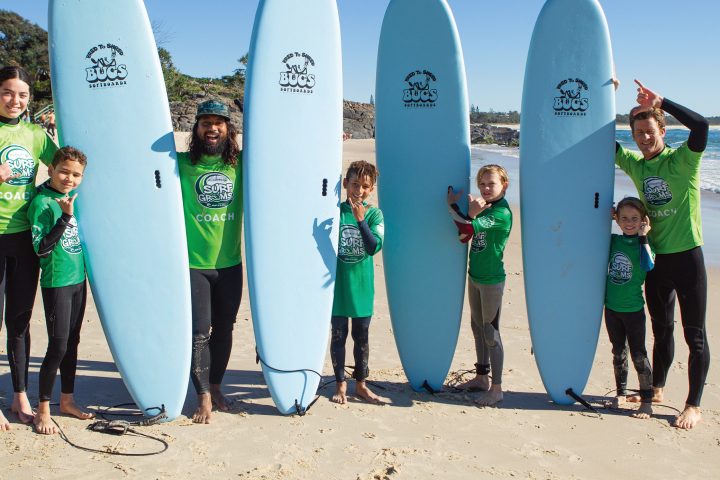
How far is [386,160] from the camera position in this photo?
3459mm

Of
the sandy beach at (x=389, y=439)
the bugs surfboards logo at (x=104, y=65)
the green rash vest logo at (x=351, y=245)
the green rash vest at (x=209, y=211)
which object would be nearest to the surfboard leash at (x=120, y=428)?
the sandy beach at (x=389, y=439)

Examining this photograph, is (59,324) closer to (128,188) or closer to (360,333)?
(128,188)

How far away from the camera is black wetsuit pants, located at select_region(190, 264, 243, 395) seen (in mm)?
2900

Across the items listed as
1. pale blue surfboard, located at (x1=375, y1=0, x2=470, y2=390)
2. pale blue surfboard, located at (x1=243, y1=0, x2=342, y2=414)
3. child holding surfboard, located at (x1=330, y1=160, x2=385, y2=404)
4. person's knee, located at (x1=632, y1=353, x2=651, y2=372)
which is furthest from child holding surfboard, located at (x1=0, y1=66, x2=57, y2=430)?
person's knee, located at (x1=632, y1=353, x2=651, y2=372)

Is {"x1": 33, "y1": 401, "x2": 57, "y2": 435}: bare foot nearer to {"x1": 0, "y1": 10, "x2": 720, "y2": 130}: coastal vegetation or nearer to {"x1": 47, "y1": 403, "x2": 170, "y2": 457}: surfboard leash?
{"x1": 47, "y1": 403, "x2": 170, "y2": 457}: surfboard leash

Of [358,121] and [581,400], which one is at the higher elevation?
[358,121]

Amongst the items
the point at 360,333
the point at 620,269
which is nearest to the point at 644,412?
the point at 620,269

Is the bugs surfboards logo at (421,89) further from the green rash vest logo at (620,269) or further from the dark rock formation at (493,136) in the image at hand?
the dark rock formation at (493,136)

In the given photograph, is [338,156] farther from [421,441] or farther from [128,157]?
[421,441]

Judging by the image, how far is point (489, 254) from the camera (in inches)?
124

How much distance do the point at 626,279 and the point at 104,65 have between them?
2.63m

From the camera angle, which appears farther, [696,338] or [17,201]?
[696,338]

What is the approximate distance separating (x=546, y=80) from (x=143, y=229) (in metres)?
2.12

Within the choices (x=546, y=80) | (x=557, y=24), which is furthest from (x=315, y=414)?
(x=557, y=24)
